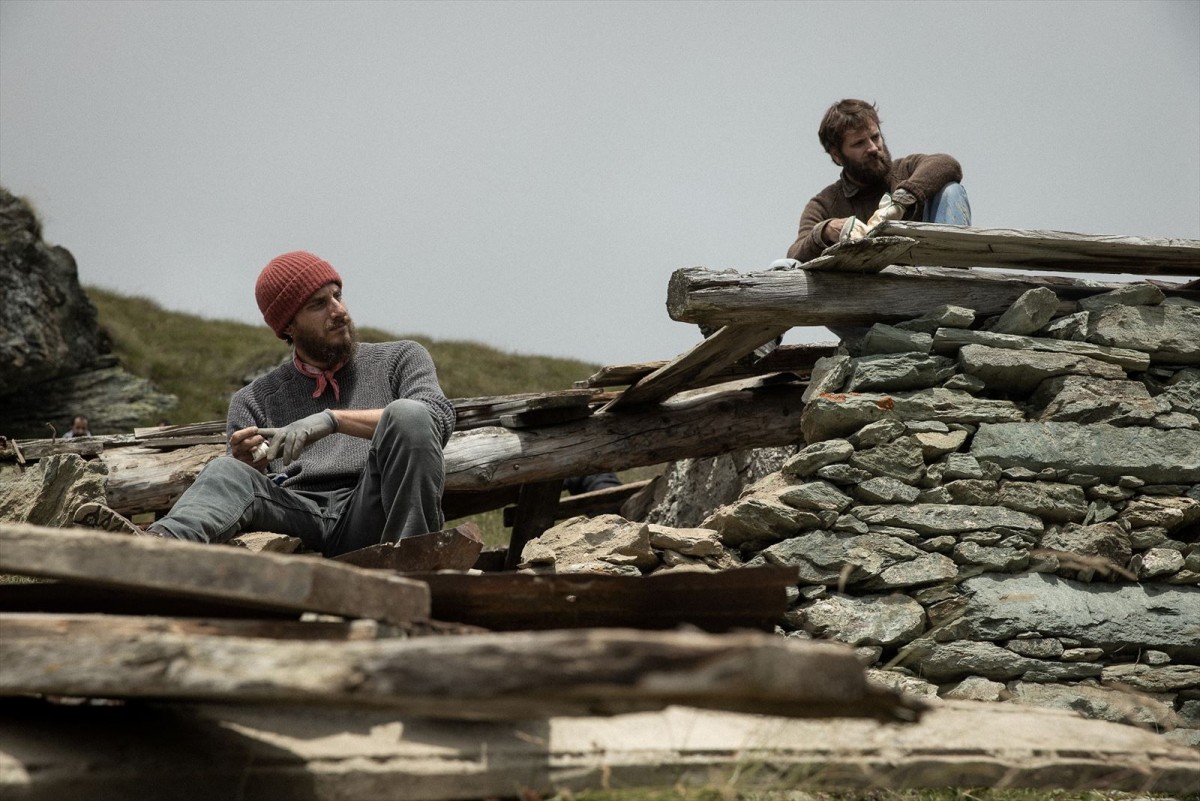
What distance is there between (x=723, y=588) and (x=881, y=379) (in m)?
2.80

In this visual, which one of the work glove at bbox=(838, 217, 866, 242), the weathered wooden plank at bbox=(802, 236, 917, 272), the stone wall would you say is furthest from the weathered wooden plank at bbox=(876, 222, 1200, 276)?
the work glove at bbox=(838, 217, 866, 242)

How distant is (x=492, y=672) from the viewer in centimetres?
152

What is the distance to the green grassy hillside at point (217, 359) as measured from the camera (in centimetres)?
2080

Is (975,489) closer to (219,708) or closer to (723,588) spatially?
(723,588)

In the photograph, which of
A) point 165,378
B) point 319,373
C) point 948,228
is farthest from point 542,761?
point 165,378

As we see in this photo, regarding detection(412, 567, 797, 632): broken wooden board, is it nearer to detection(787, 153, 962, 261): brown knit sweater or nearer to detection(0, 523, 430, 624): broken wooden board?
detection(0, 523, 430, 624): broken wooden board

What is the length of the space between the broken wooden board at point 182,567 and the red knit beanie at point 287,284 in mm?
3043

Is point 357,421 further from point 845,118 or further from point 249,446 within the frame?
point 845,118

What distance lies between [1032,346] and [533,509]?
329 centimetres

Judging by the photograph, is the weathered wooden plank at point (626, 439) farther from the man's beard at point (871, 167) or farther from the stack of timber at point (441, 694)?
the stack of timber at point (441, 694)

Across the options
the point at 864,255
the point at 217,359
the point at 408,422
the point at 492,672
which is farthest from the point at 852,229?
the point at 217,359

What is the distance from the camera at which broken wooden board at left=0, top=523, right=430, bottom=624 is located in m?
1.89

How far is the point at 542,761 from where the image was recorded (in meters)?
2.17

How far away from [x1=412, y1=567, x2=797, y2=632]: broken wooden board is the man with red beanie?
1608 mm
